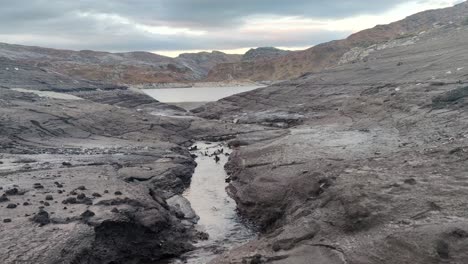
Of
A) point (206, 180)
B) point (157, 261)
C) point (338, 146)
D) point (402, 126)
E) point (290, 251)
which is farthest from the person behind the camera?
point (206, 180)

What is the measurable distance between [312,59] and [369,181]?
136 m

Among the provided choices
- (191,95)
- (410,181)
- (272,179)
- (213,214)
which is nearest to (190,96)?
(191,95)

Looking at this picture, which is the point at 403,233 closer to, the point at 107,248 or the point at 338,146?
the point at 107,248

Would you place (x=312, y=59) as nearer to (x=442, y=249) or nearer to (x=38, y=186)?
(x=38, y=186)

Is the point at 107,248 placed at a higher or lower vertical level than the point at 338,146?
lower

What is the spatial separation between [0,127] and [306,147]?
18.1 metres

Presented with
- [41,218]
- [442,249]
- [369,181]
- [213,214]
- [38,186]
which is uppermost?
[369,181]

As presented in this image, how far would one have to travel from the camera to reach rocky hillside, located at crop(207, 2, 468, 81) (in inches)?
5253

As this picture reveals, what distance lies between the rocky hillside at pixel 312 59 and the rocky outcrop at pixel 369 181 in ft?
316

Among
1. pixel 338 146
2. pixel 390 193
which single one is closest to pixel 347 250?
pixel 390 193

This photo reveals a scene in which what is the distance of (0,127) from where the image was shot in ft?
96.5

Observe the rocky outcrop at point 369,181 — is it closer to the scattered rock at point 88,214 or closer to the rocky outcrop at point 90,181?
the rocky outcrop at point 90,181

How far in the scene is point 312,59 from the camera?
146 m

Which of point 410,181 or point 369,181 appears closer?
point 410,181
